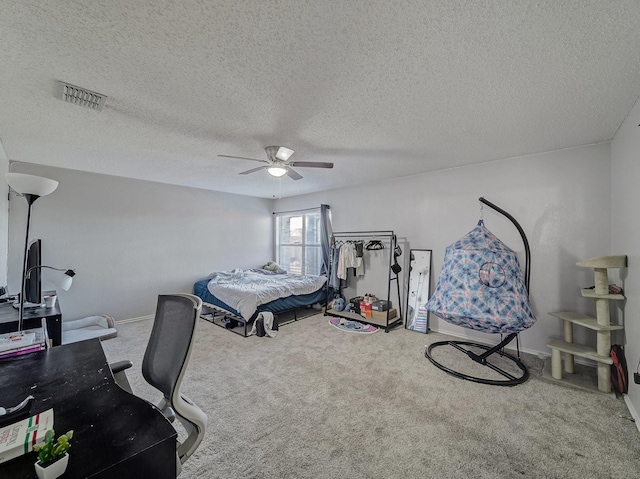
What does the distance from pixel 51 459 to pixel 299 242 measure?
217 inches

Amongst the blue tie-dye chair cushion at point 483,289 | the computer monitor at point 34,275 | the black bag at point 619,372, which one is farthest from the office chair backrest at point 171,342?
the black bag at point 619,372

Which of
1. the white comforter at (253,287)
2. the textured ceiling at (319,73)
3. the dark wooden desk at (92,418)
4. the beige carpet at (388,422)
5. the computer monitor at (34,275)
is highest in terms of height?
the textured ceiling at (319,73)

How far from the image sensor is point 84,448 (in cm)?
81

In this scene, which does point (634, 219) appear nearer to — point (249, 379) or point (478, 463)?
point (478, 463)

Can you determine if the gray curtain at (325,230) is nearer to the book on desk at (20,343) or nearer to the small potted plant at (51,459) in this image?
the book on desk at (20,343)

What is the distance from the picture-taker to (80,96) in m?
1.94

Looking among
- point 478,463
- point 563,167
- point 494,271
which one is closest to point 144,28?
point 478,463

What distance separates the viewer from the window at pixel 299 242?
584cm

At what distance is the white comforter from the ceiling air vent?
2.70 meters

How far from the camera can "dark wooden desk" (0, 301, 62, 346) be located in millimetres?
1979

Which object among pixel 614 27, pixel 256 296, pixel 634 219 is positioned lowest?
pixel 256 296

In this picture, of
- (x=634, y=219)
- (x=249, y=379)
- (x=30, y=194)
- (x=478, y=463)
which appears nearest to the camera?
(x=478, y=463)

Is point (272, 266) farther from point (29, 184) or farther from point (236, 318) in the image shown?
point (29, 184)

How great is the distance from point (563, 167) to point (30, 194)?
493 centimetres
